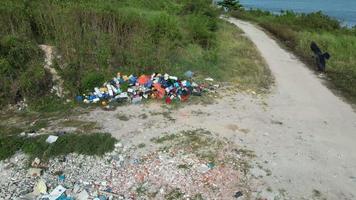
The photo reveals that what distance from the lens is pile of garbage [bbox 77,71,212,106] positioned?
10.0 metres

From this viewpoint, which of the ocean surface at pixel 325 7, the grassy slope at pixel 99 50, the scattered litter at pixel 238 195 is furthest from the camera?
the ocean surface at pixel 325 7

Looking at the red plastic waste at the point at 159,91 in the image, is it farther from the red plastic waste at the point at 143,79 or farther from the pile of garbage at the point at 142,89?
the red plastic waste at the point at 143,79

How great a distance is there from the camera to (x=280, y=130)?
28.8ft

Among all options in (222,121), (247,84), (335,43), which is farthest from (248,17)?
(222,121)

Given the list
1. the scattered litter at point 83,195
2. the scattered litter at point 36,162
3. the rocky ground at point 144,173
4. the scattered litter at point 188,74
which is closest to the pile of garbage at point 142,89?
the scattered litter at point 188,74

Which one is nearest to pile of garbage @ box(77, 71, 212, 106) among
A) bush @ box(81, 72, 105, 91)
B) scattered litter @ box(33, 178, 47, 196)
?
bush @ box(81, 72, 105, 91)

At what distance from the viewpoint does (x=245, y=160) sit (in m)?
7.47

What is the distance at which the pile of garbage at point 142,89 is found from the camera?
10.0 meters

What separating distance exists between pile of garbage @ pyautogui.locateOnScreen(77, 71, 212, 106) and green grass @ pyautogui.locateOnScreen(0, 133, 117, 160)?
1909 millimetres

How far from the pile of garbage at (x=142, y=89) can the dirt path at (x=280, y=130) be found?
1.44ft

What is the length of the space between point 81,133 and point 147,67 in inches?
143

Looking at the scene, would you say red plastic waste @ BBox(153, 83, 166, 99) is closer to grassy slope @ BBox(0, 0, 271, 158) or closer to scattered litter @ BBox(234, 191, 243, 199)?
grassy slope @ BBox(0, 0, 271, 158)

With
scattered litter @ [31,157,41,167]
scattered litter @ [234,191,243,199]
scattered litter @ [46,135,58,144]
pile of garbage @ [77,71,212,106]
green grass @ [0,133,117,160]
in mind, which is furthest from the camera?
pile of garbage @ [77,71,212,106]

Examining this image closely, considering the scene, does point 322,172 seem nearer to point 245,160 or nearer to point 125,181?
point 245,160
